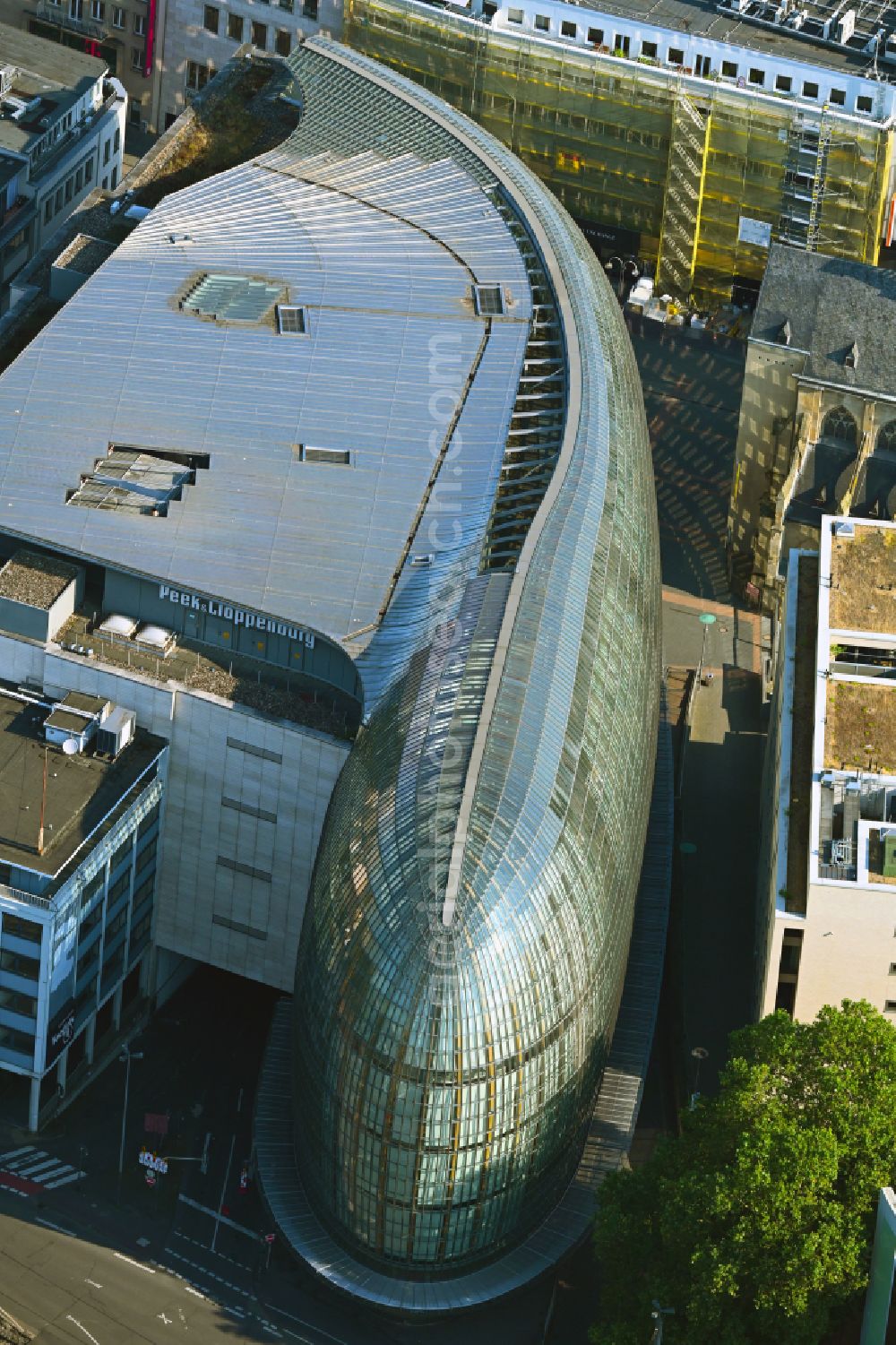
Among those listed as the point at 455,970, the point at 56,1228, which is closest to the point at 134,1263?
the point at 56,1228

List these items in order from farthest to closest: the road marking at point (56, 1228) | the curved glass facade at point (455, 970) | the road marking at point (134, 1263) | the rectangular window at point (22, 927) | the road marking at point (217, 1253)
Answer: the road marking at point (56, 1228) → the road marking at point (217, 1253) → the rectangular window at point (22, 927) → the road marking at point (134, 1263) → the curved glass facade at point (455, 970)

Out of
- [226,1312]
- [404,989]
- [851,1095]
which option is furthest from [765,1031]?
[226,1312]

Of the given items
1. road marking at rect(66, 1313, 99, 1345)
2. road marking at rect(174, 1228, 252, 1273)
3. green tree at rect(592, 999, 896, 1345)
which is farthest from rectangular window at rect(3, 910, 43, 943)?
green tree at rect(592, 999, 896, 1345)

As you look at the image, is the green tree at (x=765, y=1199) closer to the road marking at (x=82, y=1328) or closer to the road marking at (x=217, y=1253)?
the road marking at (x=217, y=1253)

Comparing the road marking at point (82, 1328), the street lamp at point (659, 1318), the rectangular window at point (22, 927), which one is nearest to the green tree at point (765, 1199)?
the street lamp at point (659, 1318)

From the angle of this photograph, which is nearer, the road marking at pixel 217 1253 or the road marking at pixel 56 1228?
the road marking at pixel 217 1253

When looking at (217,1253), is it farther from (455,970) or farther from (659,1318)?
Answer: (659,1318)

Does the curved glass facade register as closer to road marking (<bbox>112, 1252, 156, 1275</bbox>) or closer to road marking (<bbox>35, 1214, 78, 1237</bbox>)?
road marking (<bbox>112, 1252, 156, 1275</bbox>)

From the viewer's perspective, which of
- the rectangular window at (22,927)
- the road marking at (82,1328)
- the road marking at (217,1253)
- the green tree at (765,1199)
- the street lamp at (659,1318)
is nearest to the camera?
the green tree at (765,1199)
